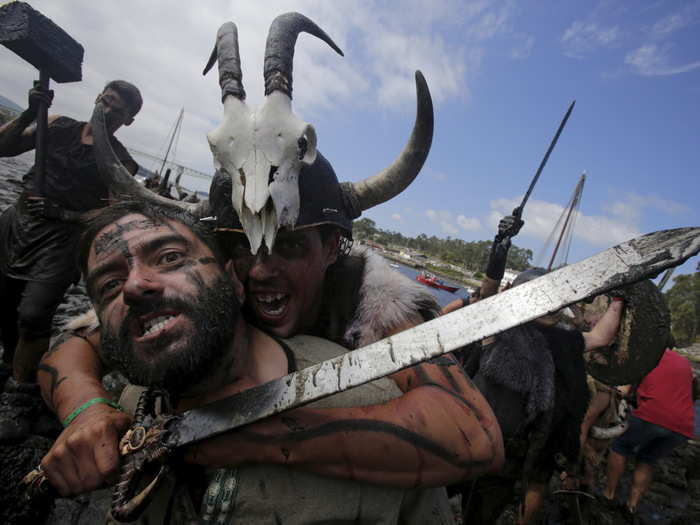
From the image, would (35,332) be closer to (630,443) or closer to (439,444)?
(439,444)

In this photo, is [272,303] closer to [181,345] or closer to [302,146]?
[181,345]

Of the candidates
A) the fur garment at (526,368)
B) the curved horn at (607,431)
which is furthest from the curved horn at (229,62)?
the curved horn at (607,431)

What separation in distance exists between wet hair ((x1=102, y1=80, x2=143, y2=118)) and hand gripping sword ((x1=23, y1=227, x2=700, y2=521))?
3.74m

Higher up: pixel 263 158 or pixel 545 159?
pixel 545 159

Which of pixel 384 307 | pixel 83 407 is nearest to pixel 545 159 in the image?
pixel 384 307

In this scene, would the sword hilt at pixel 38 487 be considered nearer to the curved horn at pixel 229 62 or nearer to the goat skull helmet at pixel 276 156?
the goat skull helmet at pixel 276 156

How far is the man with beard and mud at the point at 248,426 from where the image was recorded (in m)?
1.21

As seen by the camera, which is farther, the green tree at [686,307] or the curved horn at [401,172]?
the green tree at [686,307]

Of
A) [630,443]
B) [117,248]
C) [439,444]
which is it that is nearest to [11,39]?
[117,248]

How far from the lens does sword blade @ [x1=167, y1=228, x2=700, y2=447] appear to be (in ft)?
3.14

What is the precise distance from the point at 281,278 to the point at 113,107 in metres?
3.39

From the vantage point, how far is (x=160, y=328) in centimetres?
129

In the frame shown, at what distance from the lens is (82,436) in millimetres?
1203

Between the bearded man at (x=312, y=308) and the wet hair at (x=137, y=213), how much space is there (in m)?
Answer: 0.18
